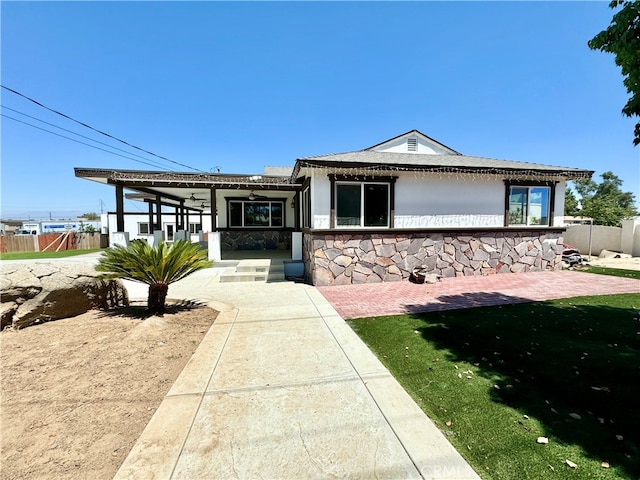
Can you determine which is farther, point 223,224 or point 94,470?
point 223,224

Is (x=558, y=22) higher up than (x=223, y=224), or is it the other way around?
(x=558, y=22)

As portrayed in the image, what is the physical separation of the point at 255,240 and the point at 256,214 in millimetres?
1472

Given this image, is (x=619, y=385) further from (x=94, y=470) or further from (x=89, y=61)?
(x=89, y=61)

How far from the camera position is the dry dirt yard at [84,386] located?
2.08m

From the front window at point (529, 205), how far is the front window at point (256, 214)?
1081cm

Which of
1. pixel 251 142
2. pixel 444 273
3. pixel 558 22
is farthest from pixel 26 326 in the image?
pixel 251 142

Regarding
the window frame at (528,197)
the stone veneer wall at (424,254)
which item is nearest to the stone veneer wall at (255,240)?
the stone veneer wall at (424,254)

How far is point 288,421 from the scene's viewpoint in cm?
247

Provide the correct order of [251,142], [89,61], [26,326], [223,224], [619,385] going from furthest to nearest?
[251,142] < [223,224] < [89,61] < [26,326] < [619,385]

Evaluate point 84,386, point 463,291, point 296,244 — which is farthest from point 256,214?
point 84,386

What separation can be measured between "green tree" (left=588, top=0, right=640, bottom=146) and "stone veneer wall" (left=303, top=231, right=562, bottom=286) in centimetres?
589

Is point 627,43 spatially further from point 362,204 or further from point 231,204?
point 231,204

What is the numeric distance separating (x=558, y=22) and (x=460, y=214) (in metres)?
5.53

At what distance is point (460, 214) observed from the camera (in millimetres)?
9484
